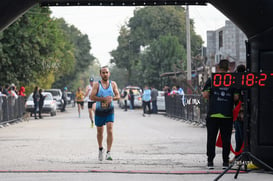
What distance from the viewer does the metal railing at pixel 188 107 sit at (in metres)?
23.7

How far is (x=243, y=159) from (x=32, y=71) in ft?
103

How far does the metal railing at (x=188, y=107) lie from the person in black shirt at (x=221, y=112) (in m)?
12.4

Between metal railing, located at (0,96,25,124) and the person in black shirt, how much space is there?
651 inches

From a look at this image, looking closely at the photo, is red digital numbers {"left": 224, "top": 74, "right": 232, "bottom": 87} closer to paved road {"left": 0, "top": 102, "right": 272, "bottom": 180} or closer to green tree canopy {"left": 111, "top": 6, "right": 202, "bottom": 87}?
paved road {"left": 0, "top": 102, "right": 272, "bottom": 180}

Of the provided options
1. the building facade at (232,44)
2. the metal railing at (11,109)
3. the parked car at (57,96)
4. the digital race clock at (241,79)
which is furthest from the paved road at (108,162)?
the building facade at (232,44)

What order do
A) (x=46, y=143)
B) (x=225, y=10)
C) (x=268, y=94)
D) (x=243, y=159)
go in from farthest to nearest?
1. (x=46, y=143)
2. (x=225, y=10)
3. (x=268, y=94)
4. (x=243, y=159)

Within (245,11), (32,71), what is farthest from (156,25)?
(245,11)

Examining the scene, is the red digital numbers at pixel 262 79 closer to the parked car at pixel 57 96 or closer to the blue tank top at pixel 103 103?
the blue tank top at pixel 103 103

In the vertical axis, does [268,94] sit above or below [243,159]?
above

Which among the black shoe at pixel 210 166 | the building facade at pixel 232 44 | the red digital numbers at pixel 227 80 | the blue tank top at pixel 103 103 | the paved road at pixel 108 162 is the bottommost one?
the paved road at pixel 108 162

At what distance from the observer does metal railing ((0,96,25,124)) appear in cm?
2585

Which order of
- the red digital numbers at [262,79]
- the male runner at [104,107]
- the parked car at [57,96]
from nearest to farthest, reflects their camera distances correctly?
the red digital numbers at [262,79] → the male runner at [104,107] → the parked car at [57,96]

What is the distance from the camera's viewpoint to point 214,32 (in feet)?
184

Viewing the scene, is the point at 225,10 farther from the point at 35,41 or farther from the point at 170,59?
the point at 170,59
